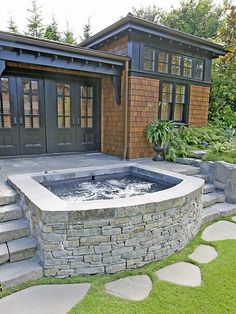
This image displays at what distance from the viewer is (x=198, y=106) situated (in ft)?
25.4

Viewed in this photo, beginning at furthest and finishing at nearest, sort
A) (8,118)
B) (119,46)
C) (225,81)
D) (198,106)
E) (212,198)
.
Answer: (225,81)
(198,106)
(119,46)
(8,118)
(212,198)

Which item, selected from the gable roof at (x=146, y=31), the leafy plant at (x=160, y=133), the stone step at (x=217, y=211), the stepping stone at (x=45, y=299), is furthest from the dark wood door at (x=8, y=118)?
the stone step at (x=217, y=211)

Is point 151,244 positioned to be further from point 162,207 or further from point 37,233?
point 37,233

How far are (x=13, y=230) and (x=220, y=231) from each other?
9.20 feet

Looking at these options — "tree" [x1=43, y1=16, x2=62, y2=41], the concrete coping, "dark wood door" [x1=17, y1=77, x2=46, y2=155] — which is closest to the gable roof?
"dark wood door" [x1=17, y1=77, x2=46, y2=155]

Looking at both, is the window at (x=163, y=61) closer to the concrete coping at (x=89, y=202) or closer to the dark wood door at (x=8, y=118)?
the concrete coping at (x=89, y=202)


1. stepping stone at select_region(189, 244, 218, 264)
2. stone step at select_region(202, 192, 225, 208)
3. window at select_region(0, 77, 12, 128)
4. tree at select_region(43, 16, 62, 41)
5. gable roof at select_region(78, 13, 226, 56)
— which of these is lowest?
stepping stone at select_region(189, 244, 218, 264)

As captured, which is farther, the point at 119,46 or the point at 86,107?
the point at 86,107

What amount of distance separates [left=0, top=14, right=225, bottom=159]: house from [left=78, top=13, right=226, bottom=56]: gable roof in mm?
20

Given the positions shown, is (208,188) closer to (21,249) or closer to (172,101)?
(172,101)

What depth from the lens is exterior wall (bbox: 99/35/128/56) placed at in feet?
19.9

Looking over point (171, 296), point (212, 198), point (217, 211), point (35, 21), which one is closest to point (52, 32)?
point (35, 21)

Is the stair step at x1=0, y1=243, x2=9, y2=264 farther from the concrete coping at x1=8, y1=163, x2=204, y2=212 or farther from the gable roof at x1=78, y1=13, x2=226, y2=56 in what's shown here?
the gable roof at x1=78, y1=13, x2=226, y2=56

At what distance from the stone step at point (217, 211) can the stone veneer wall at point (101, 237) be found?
134 centimetres
